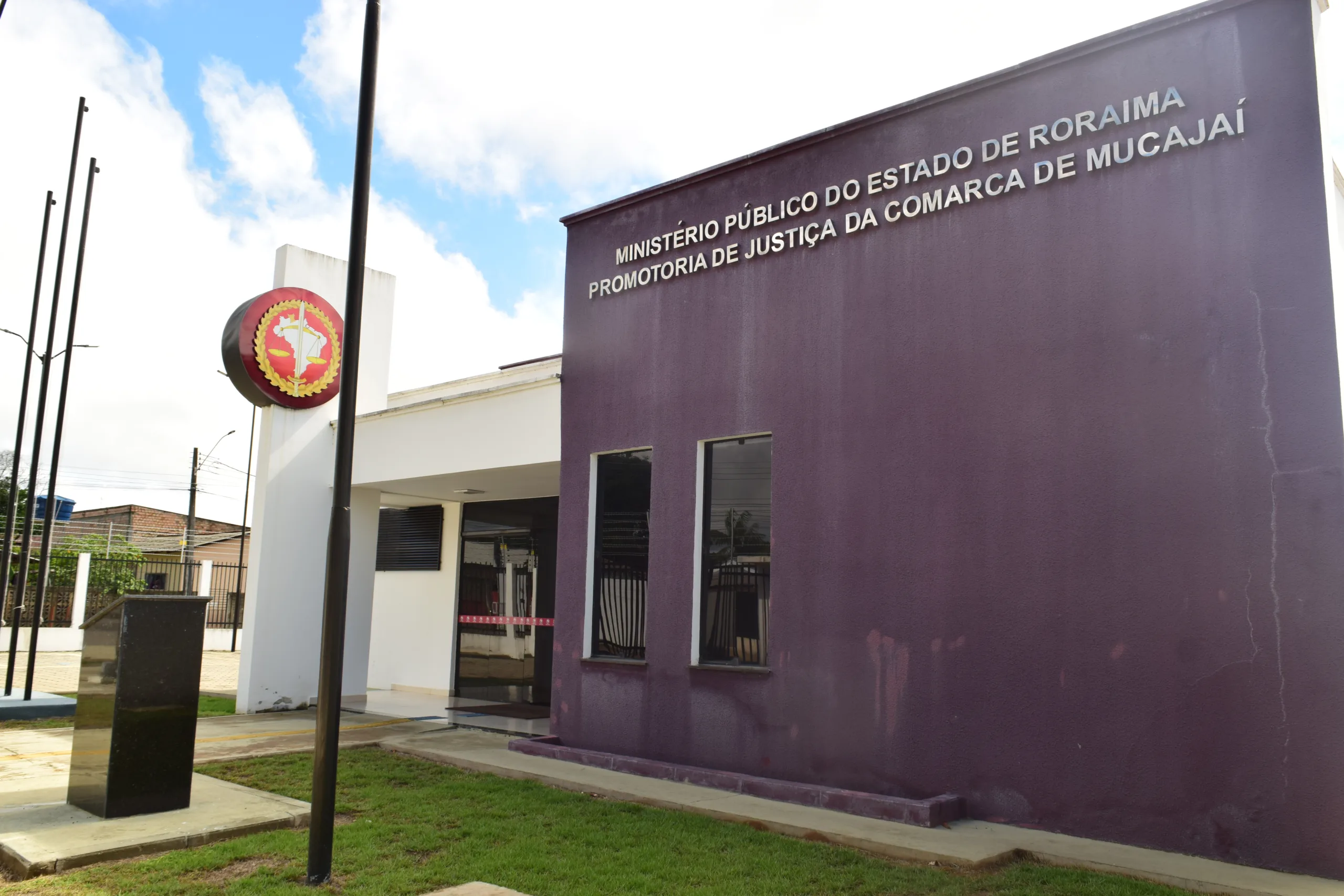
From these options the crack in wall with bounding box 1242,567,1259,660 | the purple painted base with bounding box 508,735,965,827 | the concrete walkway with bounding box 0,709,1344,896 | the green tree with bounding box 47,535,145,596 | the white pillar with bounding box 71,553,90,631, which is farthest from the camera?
the green tree with bounding box 47,535,145,596

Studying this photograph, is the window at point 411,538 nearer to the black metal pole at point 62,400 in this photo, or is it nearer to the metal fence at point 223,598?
the black metal pole at point 62,400

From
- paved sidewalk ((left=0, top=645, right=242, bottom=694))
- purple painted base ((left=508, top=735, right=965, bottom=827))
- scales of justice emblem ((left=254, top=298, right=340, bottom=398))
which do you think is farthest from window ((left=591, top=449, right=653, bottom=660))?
paved sidewalk ((left=0, top=645, right=242, bottom=694))

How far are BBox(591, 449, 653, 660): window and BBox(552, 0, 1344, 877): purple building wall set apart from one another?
0.42 metres

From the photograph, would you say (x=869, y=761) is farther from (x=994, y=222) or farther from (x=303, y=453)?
(x=303, y=453)

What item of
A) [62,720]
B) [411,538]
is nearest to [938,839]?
[62,720]

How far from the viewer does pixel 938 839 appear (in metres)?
6.59

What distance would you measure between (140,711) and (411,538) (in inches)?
424

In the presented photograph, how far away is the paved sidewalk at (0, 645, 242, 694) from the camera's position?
17.3 metres

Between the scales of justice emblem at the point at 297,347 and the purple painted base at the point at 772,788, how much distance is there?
658cm

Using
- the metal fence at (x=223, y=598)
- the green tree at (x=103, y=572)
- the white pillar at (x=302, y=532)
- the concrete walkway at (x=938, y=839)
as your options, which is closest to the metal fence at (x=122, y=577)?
the green tree at (x=103, y=572)

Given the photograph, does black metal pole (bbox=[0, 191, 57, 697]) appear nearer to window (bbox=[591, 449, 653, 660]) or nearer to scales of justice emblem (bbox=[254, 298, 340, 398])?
scales of justice emblem (bbox=[254, 298, 340, 398])

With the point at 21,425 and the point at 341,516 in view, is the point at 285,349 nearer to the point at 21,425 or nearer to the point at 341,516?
the point at 21,425

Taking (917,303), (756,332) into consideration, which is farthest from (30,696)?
(917,303)

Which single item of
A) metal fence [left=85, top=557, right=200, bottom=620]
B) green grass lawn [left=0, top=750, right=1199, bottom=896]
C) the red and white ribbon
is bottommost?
green grass lawn [left=0, top=750, right=1199, bottom=896]
